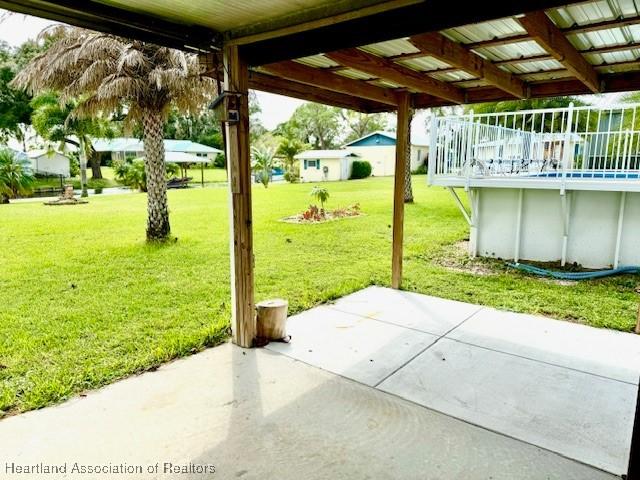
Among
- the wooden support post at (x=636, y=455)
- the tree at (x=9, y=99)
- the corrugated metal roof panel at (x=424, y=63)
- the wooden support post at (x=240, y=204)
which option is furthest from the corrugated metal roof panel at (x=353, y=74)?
the tree at (x=9, y=99)

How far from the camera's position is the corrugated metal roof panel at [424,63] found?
163 inches

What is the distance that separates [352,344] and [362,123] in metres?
46.1

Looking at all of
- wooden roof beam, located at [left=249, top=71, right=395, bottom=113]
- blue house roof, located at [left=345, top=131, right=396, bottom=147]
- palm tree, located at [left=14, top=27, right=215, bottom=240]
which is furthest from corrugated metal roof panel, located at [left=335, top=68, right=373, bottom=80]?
blue house roof, located at [left=345, top=131, right=396, bottom=147]

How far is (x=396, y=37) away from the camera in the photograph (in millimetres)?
2816

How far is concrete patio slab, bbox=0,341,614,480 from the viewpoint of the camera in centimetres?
234

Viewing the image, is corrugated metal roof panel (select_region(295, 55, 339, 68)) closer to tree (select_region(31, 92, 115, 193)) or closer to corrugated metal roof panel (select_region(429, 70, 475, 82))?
corrugated metal roof panel (select_region(429, 70, 475, 82))

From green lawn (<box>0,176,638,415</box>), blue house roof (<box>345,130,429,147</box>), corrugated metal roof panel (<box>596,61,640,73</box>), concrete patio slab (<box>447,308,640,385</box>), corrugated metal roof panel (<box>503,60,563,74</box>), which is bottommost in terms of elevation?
concrete patio slab (<box>447,308,640,385</box>)

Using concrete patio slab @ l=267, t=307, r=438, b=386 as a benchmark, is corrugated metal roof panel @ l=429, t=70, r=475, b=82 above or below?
above

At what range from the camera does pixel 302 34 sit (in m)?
3.24

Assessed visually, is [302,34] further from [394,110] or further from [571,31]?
[394,110]

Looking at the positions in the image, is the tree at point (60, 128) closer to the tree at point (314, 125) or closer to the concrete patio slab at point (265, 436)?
the concrete patio slab at point (265, 436)

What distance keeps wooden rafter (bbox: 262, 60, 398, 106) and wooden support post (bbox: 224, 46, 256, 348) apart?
14.1 inches

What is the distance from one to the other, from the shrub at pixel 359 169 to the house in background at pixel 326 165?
34 centimetres

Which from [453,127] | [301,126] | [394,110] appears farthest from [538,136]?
[301,126]
